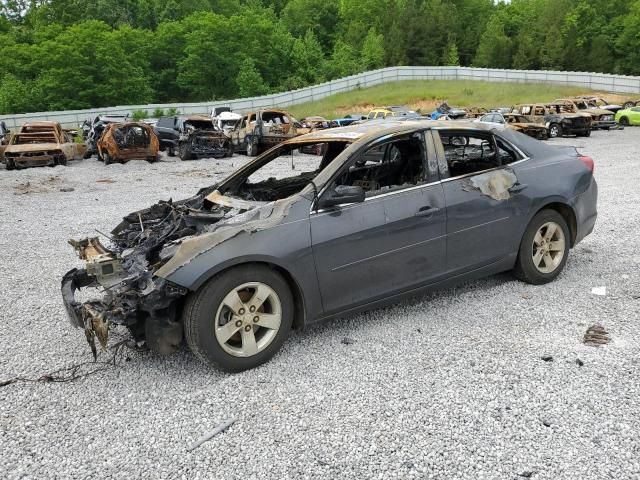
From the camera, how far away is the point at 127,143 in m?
17.4

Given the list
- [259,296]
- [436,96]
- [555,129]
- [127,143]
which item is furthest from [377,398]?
[436,96]

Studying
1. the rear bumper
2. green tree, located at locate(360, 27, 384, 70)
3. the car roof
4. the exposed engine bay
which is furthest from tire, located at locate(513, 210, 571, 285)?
green tree, located at locate(360, 27, 384, 70)

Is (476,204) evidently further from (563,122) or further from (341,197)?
(563,122)

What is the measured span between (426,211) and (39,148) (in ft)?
52.9

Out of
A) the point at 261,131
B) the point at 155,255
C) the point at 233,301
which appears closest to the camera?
the point at 233,301

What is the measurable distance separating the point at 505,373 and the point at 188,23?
72.5 m

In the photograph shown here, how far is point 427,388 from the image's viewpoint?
11.0ft

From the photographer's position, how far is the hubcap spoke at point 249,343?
3.60 metres

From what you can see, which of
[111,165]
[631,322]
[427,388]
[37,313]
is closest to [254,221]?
[427,388]

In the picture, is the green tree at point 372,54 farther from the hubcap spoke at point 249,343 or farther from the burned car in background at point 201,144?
the hubcap spoke at point 249,343

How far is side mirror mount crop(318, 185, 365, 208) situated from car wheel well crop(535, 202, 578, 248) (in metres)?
2.04

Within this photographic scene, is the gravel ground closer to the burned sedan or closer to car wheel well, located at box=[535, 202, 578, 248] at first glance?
the burned sedan

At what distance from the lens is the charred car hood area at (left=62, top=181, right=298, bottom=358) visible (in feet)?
11.1

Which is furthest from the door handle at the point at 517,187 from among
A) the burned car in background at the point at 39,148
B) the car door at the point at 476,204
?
the burned car in background at the point at 39,148
